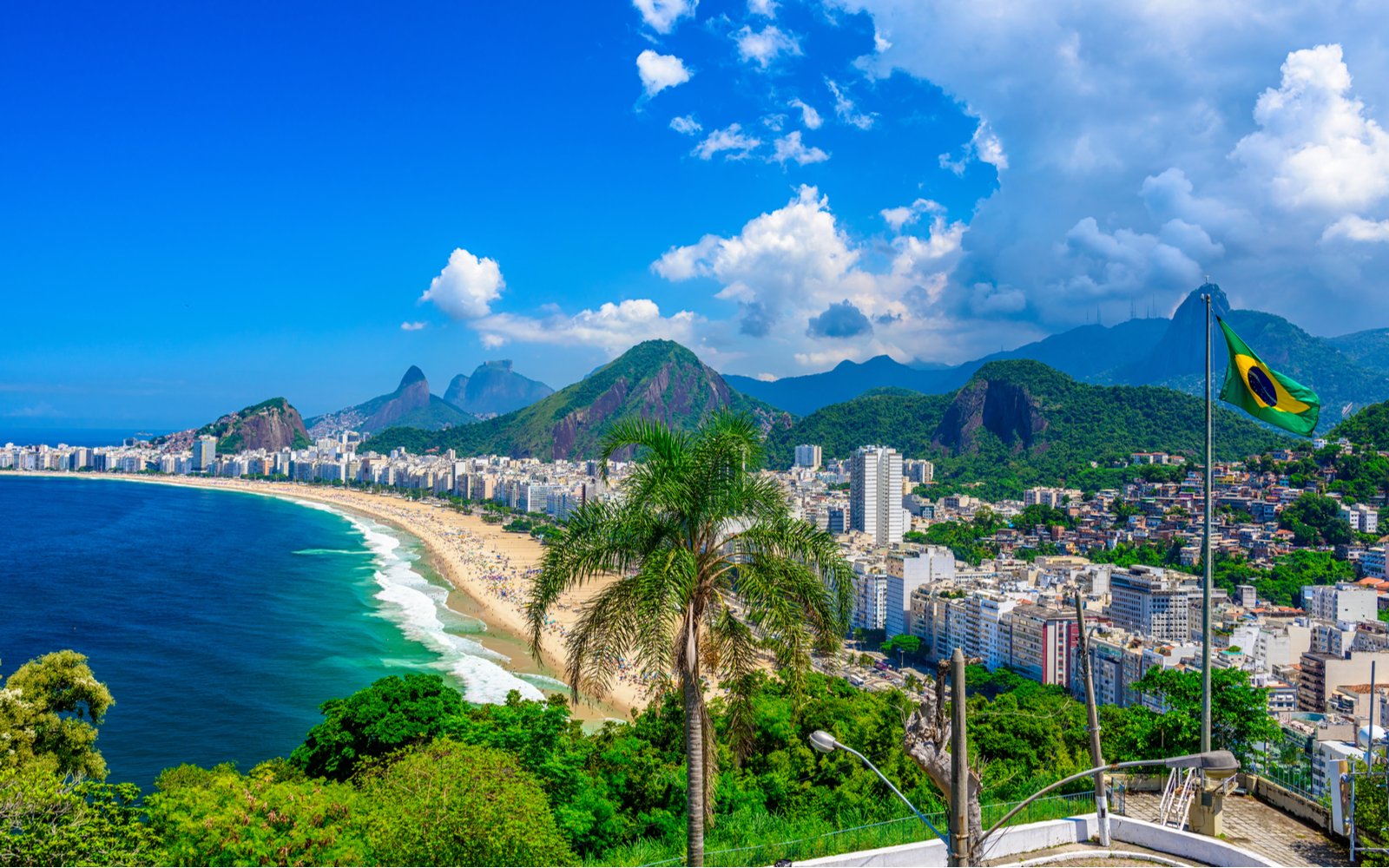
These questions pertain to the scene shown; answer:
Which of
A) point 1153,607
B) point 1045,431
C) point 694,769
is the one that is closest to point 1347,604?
point 1153,607

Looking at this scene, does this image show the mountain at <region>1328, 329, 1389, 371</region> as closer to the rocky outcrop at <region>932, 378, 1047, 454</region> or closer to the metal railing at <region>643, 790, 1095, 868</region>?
the rocky outcrop at <region>932, 378, 1047, 454</region>

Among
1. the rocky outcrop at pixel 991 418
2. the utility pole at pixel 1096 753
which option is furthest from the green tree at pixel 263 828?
the rocky outcrop at pixel 991 418

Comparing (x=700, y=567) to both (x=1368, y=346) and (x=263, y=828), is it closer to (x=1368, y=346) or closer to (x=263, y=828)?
(x=263, y=828)

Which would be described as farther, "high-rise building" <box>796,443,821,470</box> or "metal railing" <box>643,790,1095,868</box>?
"high-rise building" <box>796,443,821,470</box>

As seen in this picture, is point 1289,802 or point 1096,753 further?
point 1289,802

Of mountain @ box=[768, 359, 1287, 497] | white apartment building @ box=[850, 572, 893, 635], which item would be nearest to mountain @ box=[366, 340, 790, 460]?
mountain @ box=[768, 359, 1287, 497]
